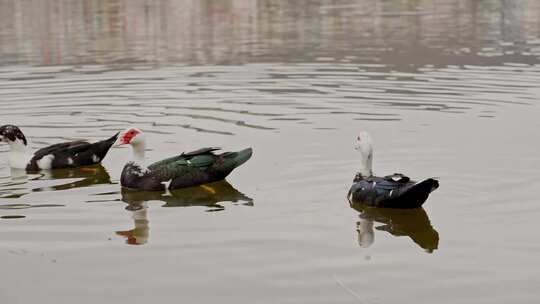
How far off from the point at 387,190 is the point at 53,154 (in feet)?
17.3

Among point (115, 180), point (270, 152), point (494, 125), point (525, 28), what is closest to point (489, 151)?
point (494, 125)

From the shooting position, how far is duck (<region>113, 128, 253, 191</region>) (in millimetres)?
12828

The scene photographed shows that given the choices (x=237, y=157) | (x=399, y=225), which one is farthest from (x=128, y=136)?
(x=399, y=225)

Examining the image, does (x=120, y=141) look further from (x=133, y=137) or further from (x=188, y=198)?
(x=188, y=198)

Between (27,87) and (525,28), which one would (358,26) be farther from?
(27,87)

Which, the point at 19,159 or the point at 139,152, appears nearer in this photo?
the point at 139,152

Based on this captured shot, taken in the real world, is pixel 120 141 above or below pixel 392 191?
above

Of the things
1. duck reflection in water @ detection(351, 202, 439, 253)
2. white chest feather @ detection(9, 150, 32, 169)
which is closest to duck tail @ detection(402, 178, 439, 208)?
duck reflection in water @ detection(351, 202, 439, 253)

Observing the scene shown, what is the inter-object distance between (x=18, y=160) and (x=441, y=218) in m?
6.39

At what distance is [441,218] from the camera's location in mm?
11219

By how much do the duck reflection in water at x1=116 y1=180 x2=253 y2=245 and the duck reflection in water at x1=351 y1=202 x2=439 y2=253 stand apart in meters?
1.53

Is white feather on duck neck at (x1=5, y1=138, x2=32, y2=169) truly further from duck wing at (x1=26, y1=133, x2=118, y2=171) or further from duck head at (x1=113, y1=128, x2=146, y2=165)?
duck head at (x1=113, y1=128, x2=146, y2=165)

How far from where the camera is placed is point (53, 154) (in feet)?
46.2

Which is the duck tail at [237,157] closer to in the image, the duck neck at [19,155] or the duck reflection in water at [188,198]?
the duck reflection in water at [188,198]
